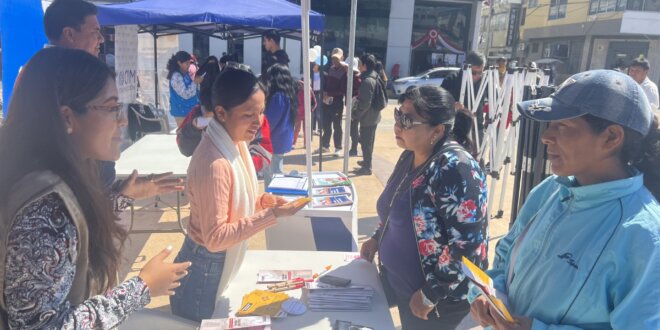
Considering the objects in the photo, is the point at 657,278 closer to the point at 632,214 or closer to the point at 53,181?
the point at 632,214

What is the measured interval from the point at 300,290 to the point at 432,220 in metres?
0.68

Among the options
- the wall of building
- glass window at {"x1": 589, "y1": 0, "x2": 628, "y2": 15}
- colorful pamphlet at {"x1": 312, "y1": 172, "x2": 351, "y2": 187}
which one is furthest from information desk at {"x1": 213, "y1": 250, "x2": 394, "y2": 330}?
glass window at {"x1": 589, "y1": 0, "x2": 628, "y2": 15}

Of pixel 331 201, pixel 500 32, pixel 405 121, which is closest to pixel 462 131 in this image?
pixel 405 121

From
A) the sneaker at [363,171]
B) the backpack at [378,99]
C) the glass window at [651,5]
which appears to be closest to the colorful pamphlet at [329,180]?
the sneaker at [363,171]

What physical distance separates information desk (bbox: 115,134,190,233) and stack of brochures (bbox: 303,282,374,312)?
213 cm

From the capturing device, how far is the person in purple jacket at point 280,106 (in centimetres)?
455

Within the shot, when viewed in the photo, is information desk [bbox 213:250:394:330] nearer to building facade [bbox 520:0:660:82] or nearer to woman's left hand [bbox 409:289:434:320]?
woman's left hand [bbox 409:289:434:320]

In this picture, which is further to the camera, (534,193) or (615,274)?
(534,193)

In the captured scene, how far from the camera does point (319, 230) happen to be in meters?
2.90

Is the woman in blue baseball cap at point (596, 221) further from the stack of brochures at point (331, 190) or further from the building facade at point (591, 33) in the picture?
the building facade at point (591, 33)

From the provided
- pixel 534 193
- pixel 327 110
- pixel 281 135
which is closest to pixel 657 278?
pixel 534 193

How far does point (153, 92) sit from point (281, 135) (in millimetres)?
5230

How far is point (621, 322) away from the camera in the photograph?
3.85 ft

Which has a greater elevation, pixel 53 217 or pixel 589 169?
pixel 589 169
